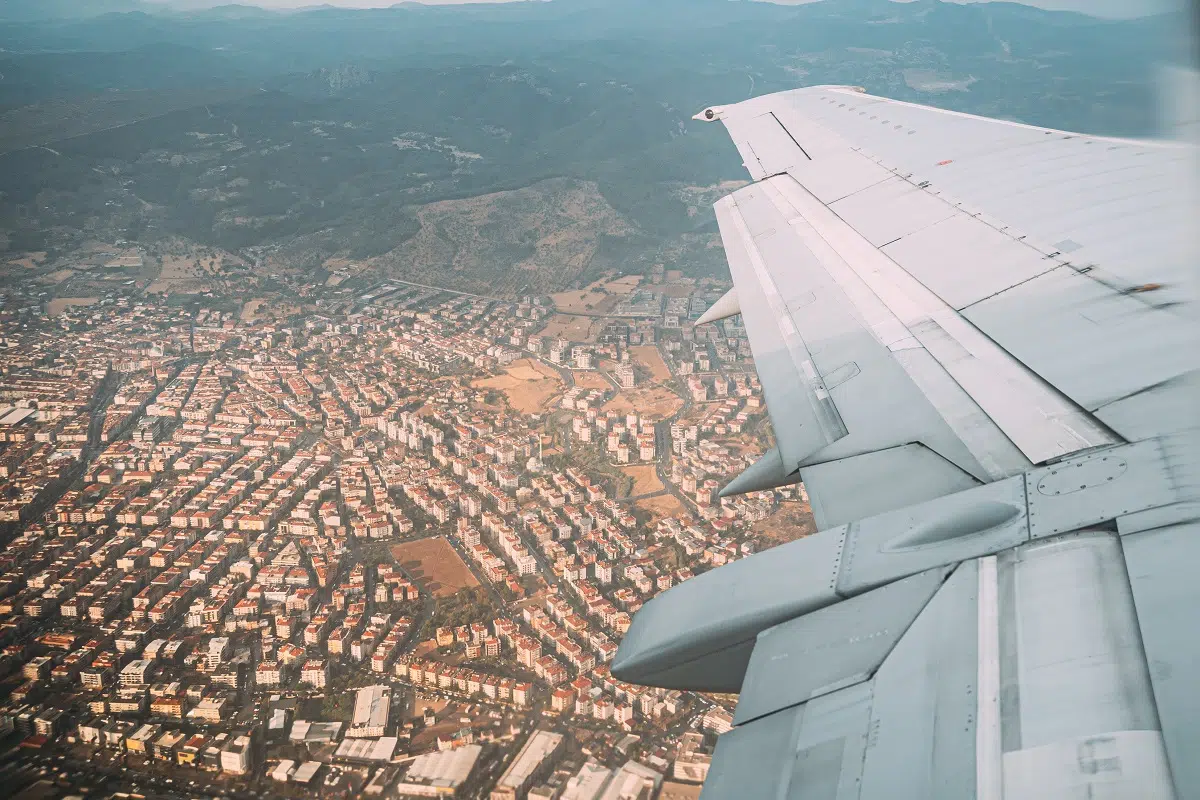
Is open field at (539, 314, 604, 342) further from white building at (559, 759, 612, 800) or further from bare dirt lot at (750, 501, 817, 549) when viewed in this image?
white building at (559, 759, 612, 800)

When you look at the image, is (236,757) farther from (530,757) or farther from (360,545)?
(360,545)

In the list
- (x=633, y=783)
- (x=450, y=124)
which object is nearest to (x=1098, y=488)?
(x=633, y=783)

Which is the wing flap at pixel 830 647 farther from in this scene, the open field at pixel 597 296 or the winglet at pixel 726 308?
the open field at pixel 597 296

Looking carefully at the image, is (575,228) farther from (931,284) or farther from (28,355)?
(931,284)

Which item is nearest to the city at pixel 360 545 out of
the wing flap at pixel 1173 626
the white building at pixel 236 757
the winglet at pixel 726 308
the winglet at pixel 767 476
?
the white building at pixel 236 757

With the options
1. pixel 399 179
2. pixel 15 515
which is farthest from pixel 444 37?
pixel 15 515

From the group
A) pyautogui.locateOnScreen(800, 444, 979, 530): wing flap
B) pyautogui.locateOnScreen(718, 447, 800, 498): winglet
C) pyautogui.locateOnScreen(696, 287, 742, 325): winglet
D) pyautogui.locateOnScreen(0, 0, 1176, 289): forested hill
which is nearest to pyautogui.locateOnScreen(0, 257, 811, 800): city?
pyautogui.locateOnScreen(696, 287, 742, 325): winglet
